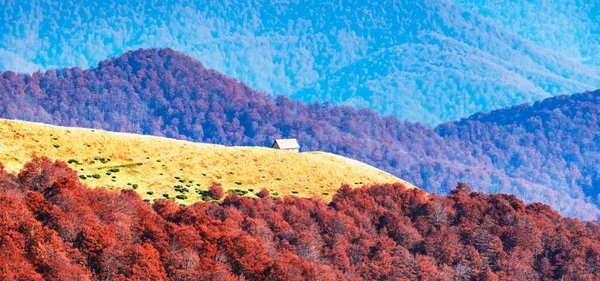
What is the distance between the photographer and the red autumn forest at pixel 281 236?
307 ft

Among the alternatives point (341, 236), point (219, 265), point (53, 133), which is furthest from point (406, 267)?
point (53, 133)

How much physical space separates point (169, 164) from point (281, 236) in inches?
1079

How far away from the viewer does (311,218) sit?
138750 mm

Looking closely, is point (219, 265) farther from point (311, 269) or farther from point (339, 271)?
point (339, 271)

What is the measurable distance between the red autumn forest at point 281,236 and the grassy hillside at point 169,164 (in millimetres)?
5834

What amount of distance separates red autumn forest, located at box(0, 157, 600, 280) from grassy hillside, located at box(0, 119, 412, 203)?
583 cm

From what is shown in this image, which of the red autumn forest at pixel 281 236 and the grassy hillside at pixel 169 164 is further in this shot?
the grassy hillside at pixel 169 164

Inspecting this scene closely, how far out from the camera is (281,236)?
129125 mm

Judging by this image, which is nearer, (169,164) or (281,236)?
(281,236)

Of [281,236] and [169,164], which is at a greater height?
[169,164]

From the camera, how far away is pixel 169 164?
150 metres

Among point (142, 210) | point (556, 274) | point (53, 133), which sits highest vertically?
point (53, 133)

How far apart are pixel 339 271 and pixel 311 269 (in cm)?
1658

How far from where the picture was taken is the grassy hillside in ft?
455
